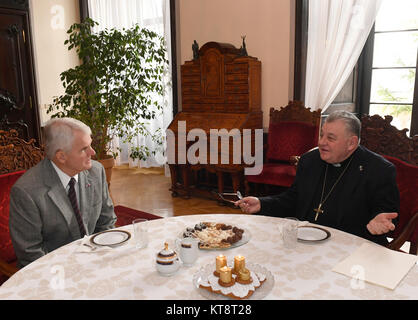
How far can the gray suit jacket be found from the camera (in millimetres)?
1693

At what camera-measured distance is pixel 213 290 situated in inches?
47.3

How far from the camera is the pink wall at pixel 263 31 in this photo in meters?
4.50

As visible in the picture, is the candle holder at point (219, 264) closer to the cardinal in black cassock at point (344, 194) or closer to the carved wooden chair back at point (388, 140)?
the cardinal in black cassock at point (344, 194)

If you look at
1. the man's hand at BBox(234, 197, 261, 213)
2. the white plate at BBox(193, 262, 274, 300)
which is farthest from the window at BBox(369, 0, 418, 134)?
the white plate at BBox(193, 262, 274, 300)

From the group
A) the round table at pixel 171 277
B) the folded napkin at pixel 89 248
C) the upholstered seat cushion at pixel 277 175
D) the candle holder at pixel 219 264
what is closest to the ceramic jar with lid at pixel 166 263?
the round table at pixel 171 277

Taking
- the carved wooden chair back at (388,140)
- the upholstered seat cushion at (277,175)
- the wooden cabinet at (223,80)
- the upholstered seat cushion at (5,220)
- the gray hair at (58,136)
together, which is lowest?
the upholstered seat cushion at (277,175)

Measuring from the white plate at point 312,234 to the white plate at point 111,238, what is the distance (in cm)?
73

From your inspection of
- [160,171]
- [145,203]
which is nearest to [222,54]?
[145,203]

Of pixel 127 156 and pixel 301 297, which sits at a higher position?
pixel 301 297

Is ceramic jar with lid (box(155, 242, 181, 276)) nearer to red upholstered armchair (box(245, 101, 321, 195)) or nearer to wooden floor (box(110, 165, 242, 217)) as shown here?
red upholstered armchair (box(245, 101, 321, 195))

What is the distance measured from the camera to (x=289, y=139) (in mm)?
4219
